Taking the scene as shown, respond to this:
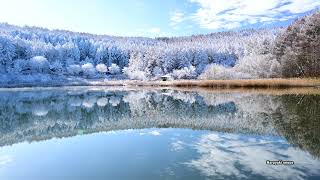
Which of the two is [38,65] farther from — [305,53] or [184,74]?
[305,53]

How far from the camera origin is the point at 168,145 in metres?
12.2

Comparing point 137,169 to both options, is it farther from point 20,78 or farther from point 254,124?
point 20,78

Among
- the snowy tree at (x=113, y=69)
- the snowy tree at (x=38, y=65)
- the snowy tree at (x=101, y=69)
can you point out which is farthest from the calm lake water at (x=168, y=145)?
the snowy tree at (x=113, y=69)

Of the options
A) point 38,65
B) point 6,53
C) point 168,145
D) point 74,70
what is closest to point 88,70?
point 74,70

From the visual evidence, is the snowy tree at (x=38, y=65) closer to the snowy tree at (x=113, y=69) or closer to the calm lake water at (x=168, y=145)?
the snowy tree at (x=113, y=69)

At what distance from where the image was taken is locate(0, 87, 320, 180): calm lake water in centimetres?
892

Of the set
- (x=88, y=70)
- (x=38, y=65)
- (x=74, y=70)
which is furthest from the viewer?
(x=88, y=70)

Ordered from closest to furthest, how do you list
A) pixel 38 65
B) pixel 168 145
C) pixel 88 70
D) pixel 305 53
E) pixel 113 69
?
pixel 168 145, pixel 305 53, pixel 38 65, pixel 88 70, pixel 113 69

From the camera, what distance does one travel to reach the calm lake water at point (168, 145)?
29.3ft

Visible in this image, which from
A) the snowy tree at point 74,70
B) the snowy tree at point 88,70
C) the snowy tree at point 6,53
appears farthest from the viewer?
the snowy tree at point 88,70

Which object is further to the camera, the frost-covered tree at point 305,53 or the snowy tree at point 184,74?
the snowy tree at point 184,74

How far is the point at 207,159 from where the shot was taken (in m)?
9.95

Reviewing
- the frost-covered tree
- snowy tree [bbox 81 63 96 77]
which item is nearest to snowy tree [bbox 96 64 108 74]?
snowy tree [bbox 81 63 96 77]

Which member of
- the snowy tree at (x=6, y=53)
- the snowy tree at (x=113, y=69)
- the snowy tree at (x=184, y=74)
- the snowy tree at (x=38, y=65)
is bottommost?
the snowy tree at (x=184, y=74)
